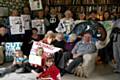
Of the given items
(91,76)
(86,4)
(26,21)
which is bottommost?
(91,76)

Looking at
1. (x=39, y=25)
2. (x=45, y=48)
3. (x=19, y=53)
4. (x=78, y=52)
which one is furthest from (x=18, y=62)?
(x=39, y=25)

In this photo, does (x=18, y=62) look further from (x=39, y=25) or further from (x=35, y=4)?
(x=35, y=4)

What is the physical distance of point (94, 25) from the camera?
699 centimetres

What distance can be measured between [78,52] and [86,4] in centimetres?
245

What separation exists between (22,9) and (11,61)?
5.12 feet

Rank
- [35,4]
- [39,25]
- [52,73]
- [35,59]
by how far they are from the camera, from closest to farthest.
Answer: [52,73]
[35,59]
[39,25]
[35,4]

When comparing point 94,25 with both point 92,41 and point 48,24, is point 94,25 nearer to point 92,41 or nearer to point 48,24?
point 92,41

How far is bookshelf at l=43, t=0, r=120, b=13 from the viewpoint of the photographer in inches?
323

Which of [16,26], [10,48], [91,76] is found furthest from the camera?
[16,26]

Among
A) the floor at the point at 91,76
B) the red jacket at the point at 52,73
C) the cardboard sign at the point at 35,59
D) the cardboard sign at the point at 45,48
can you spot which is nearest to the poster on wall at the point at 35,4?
the cardboard sign at the point at 45,48

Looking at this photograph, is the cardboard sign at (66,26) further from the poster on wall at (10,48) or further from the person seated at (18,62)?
the person seated at (18,62)

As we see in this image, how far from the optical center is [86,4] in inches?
328

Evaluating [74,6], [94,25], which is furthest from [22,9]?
[94,25]

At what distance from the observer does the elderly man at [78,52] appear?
5.95 m
